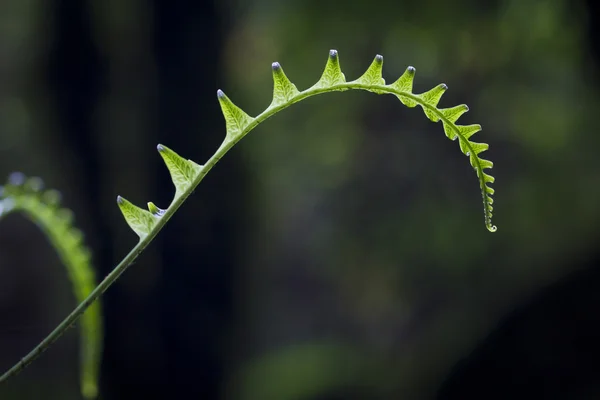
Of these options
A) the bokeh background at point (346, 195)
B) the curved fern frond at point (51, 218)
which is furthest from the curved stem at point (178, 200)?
the bokeh background at point (346, 195)

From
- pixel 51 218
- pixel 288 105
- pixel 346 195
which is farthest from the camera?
pixel 346 195

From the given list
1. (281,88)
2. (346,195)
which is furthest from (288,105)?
(346,195)

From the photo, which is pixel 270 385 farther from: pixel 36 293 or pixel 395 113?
pixel 36 293

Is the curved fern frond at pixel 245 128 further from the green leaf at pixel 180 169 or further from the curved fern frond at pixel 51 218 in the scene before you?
the curved fern frond at pixel 51 218

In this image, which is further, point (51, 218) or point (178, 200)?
point (51, 218)

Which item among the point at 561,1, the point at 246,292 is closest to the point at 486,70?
the point at 561,1

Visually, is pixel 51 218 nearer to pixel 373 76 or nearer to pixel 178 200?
pixel 178 200
